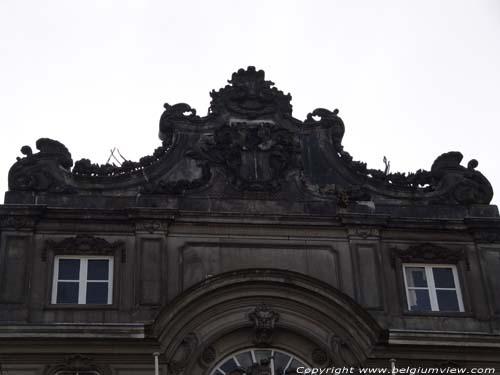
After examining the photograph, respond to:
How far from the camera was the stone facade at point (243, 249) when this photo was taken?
20.5 meters

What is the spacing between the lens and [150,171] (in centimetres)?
2288

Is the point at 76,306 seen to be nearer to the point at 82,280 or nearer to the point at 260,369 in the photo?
the point at 82,280

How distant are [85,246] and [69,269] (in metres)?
0.58

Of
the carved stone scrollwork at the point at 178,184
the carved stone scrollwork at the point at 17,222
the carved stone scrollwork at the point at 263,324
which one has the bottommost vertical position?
the carved stone scrollwork at the point at 263,324

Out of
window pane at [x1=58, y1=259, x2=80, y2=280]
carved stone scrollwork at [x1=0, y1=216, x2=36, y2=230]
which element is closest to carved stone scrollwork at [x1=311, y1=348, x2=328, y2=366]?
window pane at [x1=58, y1=259, x2=80, y2=280]

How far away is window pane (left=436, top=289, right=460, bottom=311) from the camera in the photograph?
863 inches

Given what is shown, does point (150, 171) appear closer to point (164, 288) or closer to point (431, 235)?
point (164, 288)

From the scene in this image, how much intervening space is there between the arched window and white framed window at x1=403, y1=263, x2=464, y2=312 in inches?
113

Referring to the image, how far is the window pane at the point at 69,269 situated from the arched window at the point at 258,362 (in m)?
3.50

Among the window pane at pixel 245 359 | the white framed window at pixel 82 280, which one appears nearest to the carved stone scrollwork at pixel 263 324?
the window pane at pixel 245 359

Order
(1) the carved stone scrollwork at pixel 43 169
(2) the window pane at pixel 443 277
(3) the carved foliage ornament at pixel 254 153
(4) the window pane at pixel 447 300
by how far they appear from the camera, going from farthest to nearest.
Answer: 1. (3) the carved foliage ornament at pixel 254 153
2. (2) the window pane at pixel 443 277
3. (1) the carved stone scrollwork at pixel 43 169
4. (4) the window pane at pixel 447 300

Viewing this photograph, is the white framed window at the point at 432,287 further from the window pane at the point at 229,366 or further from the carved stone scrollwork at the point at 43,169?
the carved stone scrollwork at the point at 43,169

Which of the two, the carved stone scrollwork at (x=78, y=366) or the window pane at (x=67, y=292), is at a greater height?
the window pane at (x=67, y=292)

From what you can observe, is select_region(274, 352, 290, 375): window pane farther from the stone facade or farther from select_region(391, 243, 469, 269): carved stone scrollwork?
select_region(391, 243, 469, 269): carved stone scrollwork
